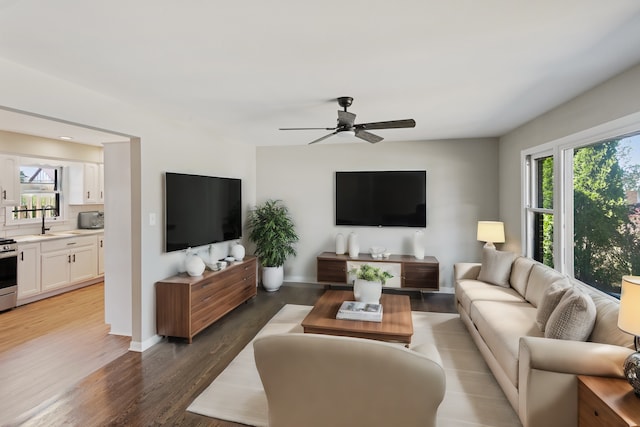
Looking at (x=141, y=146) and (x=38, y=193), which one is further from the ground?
(x=141, y=146)

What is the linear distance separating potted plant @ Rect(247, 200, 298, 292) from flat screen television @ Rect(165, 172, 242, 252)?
40 cm

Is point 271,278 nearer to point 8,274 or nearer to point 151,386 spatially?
point 151,386

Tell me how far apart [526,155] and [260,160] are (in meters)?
4.08

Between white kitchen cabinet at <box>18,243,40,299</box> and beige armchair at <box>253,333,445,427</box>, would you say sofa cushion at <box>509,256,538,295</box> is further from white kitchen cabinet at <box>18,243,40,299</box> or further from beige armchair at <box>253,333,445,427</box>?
white kitchen cabinet at <box>18,243,40,299</box>

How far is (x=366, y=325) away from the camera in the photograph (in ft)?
9.38

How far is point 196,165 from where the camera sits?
4.19m

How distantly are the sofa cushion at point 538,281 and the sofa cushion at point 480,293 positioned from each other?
15cm

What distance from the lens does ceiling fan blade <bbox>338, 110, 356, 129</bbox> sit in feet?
9.51

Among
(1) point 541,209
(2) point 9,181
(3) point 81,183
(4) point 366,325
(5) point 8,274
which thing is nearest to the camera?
(4) point 366,325

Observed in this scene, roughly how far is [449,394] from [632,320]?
130 cm

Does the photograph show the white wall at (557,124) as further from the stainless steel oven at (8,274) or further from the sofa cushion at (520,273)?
the stainless steel oven at (8,274)

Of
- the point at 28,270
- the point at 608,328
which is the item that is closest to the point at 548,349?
the point at 608,328

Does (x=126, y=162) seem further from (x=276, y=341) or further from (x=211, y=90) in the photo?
(x=276, y=341)

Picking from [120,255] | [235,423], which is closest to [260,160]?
[120,255]
